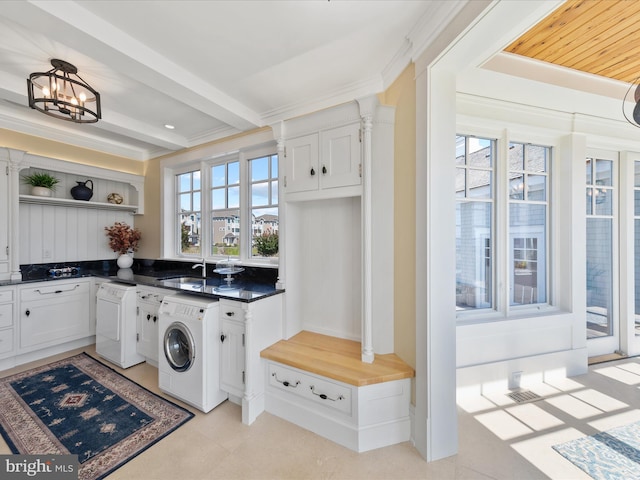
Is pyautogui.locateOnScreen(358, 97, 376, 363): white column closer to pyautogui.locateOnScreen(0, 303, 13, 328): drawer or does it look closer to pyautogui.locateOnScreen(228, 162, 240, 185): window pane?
pyautogui.locateOnScreen(228, 162, 240, 185): window pane

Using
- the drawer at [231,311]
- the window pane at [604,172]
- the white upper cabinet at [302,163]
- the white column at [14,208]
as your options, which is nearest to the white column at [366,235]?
the white upper cabinet at [302,163]

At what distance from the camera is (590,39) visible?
6.70ft

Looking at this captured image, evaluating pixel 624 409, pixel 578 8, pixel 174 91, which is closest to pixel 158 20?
pixel 174 91

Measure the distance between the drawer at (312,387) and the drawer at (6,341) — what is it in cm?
293

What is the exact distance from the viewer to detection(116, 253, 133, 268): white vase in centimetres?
378

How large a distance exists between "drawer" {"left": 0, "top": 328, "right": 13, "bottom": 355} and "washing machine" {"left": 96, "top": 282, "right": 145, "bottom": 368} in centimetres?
77

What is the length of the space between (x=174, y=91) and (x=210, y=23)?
79cm

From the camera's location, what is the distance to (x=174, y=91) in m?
2.18

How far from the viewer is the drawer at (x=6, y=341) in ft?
8.80

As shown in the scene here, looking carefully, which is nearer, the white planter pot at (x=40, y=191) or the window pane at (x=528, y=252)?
the window pane at (x=528, y=252)

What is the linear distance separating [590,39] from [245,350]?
3686 millimetres

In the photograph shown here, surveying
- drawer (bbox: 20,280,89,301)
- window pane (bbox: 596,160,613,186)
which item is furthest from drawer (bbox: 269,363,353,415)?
window pane (bbox: 596,160,613,186)

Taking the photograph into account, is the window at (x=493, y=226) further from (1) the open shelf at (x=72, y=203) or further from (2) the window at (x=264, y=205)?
(1) the open shelf at (x=72, y=203)

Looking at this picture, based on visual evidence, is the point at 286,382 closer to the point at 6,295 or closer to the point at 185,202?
the point at 185,202
